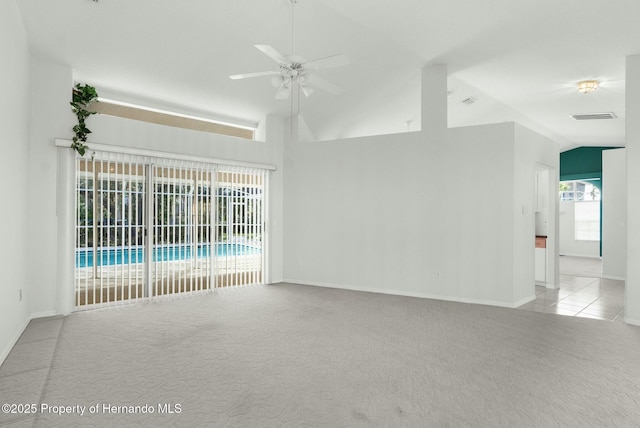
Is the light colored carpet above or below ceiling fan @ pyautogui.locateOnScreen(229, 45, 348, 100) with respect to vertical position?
below

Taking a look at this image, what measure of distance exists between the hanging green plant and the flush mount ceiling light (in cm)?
674

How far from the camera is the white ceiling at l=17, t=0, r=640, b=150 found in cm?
416

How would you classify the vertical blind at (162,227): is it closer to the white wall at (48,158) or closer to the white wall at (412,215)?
the white wall at (48,158)

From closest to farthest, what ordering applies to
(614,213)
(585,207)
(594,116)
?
(594,116), (614,213), (585,207)

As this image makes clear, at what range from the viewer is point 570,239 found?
11.9 meters

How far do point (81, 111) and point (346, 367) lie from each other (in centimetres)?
438

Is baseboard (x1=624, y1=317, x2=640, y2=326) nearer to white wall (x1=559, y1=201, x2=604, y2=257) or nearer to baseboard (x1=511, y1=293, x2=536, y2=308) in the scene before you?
baseboard (x1=511, y1=293, x2=536, y2=308)

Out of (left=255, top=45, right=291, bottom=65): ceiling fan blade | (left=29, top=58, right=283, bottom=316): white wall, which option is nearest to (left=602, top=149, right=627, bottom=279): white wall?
(left=255, top=45, right=291, bottom=65): ceiling fan blade

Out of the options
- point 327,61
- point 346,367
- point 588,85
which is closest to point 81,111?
point 327,61

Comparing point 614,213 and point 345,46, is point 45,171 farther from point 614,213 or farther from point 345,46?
point 614,213

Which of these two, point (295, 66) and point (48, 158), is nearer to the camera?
point (295, 66)

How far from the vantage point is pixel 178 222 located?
594 cm

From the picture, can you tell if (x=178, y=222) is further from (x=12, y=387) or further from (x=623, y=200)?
(x=623, y=200)

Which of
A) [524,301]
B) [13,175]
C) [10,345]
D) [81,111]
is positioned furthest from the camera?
[524,301]
